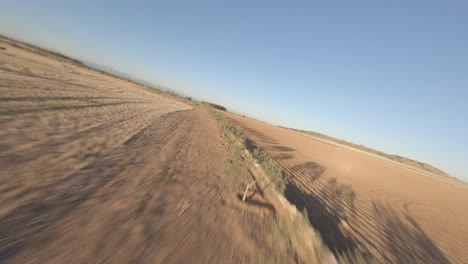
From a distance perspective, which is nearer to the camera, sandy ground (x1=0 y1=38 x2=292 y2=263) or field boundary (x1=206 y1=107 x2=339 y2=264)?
sandy ground (x1=0 y1=38 x2=292 y2=263)

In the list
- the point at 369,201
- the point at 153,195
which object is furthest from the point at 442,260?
the point at 153,195

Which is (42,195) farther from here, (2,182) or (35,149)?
(35,149)

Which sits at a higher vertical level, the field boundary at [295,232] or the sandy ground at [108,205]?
the field boundary at [295,232]

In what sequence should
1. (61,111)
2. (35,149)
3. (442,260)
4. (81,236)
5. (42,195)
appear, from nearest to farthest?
(81,236) < (42,195) < (35,149) < (442,260) < (61,111)

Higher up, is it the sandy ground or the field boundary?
the field boundary

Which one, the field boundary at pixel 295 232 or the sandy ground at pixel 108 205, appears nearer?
the sandy ground at pixel 108 205

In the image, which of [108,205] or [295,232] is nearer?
[108,205]

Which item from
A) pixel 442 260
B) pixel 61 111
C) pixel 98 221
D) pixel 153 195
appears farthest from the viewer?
pixel 61 111

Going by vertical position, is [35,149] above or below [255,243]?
below

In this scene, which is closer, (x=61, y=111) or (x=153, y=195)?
(x=153, y=195)

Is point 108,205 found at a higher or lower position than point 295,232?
lower
